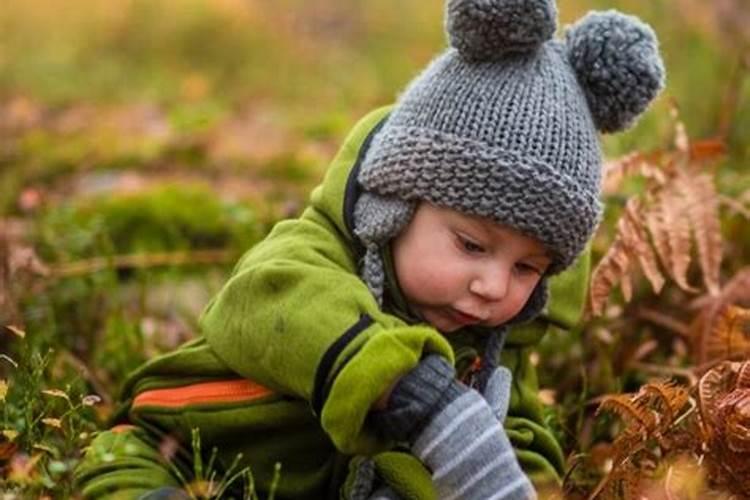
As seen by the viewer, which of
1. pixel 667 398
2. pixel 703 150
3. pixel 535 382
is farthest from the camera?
pixel 703 150

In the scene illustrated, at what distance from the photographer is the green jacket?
241cm

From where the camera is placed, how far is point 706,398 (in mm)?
2576

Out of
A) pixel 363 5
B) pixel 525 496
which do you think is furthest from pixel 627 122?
pixel 363 5

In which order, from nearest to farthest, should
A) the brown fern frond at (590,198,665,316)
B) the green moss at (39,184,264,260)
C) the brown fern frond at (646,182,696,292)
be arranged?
the brown fern frond at (590,198,665,316)
the brown fern frond at (646,182,696,292)
the green moss at (39,184,264,260)

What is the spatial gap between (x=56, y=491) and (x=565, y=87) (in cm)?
121

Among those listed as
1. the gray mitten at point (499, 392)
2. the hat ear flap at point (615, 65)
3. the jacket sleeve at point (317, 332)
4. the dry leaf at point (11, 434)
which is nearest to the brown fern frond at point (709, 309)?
the gray mitten at point (499, 392)

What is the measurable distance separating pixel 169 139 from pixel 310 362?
427 cm

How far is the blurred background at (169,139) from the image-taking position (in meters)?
3.82

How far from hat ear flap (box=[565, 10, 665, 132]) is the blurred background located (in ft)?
2.65

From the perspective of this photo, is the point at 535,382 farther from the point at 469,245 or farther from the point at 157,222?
the point at 157,222

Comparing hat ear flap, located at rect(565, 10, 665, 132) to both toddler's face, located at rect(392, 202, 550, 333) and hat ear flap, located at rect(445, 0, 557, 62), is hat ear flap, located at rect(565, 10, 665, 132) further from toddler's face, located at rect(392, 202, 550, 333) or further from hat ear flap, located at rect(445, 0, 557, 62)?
toddler's face, located at rect(392, 202, 550, 333)

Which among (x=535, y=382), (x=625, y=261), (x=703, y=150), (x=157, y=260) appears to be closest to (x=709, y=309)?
(x=625, y=261)

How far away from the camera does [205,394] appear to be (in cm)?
281

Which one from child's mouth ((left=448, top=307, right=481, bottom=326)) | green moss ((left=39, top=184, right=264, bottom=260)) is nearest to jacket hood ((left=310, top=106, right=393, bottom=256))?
child's mouth ((left=448, top=307, right=481, bottom=326))
